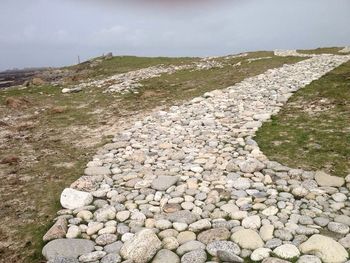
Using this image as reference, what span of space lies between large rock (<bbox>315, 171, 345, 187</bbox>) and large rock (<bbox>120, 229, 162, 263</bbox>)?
4.09 metres

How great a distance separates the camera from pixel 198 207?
24.9 feet

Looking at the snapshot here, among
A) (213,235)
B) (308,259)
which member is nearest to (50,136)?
(213,235)

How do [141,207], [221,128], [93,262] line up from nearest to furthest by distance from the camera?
[93,262] < [141,207] < [221,128]

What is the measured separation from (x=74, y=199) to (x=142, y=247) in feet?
8.74

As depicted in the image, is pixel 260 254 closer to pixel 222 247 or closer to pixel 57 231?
pixel 222 247

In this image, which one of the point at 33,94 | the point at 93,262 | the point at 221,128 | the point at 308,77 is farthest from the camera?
the point at 33,94

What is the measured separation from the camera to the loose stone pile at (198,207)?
6109mm

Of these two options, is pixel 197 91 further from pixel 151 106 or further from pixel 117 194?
pixel 117 194

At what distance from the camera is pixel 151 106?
1852cm

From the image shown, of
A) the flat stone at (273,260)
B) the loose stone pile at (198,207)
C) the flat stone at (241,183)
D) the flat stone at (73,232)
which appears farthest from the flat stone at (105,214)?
the flat stone at (273,260)

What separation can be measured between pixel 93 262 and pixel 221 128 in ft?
26.0

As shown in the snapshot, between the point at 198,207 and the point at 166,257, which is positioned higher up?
the point at 198,207

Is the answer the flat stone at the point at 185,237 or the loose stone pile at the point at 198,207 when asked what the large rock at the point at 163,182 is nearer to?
the loose stone pile at the point at 198,207

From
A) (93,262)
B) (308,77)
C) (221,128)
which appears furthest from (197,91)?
(93,262)
